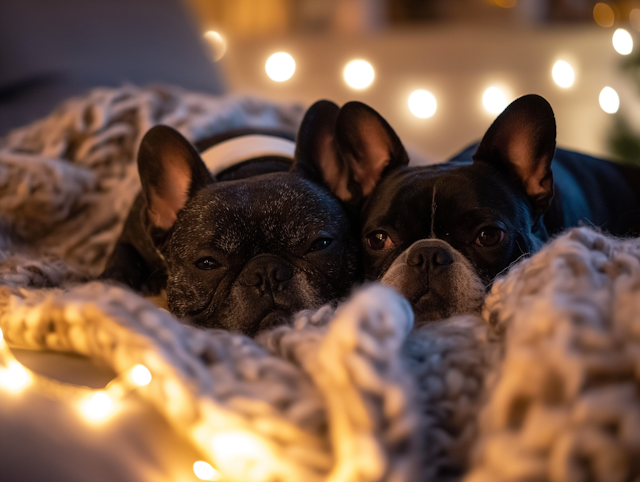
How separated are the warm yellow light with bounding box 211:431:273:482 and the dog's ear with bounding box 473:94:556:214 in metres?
0.88

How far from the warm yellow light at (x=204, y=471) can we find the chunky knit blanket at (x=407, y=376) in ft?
0.08

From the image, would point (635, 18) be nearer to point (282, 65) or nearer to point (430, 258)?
point (282, 65)

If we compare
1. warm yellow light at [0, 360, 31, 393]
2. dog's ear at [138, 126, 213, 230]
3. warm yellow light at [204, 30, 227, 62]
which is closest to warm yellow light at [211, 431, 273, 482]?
warm yellow light at [0, 360, 31, 393]

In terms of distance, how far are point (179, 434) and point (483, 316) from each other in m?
0.52

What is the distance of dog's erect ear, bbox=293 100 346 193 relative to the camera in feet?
4.22

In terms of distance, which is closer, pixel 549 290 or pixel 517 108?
pixel 549 290

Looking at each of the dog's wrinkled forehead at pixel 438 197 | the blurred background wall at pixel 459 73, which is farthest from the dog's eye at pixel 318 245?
the blurred background wall at pixel 459 73

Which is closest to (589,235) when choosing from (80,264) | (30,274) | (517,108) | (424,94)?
(517,108)

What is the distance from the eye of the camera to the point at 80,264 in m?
1.45

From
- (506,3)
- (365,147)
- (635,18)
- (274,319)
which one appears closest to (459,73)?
(506,3)

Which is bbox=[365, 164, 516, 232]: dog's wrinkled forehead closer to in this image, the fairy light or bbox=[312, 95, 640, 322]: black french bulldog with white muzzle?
bbox=[312, 95, 640, 322]: black french bulldog with white muzzle

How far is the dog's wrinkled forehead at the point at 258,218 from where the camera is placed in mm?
1118

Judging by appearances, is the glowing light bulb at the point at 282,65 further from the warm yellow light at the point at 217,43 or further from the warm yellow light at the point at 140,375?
the warm yellow light at the point at 140,375

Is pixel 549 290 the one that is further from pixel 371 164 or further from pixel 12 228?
pixel 12 228
